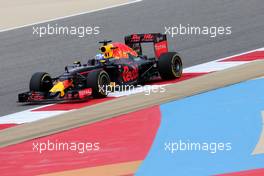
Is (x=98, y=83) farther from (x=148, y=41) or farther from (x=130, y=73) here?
(x=148, y=41)

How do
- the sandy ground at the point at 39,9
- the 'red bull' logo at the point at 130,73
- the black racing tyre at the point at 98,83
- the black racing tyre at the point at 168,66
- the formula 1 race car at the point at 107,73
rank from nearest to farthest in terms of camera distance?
1. the black racing tyre at the point at 98,83
2. the formula 1 race car at the point at 107,73
3. the 'red bull' logo at the point at 130,73
4. the black racing tyre at the point at 168,66
5. the sandy ground at the point at 39,9

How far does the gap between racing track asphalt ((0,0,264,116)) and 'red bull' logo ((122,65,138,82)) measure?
1736 mm

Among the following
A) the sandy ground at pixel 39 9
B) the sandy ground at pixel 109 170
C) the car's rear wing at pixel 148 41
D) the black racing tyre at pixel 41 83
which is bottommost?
the sandy ground at pixel 109 170

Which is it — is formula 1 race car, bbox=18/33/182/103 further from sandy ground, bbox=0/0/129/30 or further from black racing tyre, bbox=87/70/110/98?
sandy ground, bbox=0/0/129/30

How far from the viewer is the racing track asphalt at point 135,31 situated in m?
18.2

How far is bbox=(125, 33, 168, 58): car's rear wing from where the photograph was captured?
1606 cm

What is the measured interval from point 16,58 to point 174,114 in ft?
25.9

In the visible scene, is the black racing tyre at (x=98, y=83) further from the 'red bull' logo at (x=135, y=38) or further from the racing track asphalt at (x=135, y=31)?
the 'red bull' logo at (x=135, y=38)

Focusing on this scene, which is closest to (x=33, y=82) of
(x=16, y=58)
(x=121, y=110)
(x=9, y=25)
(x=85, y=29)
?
(x=121, y=110)

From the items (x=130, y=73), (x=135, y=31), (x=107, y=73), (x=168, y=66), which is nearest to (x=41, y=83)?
(x=107, y=73)

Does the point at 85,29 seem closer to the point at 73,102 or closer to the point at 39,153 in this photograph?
the point at 73,102

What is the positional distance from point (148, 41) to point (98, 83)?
6.86 feet

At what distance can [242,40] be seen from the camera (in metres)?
19.4

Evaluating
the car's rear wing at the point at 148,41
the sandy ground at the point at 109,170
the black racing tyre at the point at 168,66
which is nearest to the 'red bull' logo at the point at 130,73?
the black racing tyre at the point at 168,66
